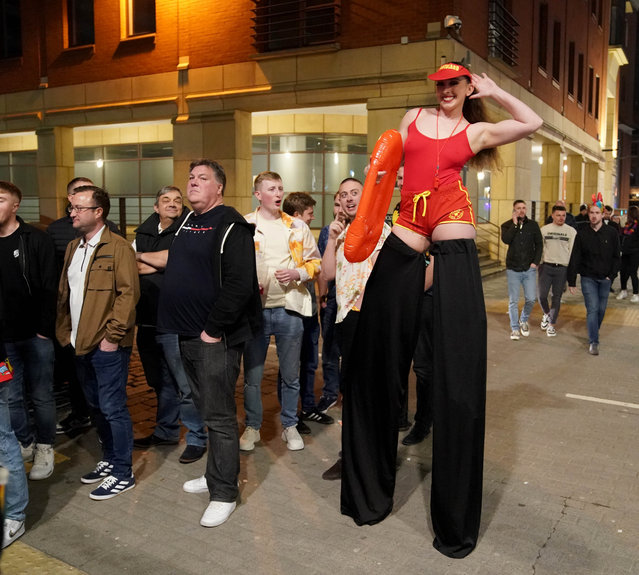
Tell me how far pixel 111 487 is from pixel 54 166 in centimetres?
1903

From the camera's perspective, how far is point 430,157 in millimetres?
3791

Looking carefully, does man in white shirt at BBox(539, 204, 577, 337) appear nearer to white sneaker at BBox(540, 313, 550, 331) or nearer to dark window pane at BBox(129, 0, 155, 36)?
white sneaker at BBox(540, 313, 550, 331)

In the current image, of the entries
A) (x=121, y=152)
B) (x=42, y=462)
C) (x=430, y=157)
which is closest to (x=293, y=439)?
(x=42, y=462)

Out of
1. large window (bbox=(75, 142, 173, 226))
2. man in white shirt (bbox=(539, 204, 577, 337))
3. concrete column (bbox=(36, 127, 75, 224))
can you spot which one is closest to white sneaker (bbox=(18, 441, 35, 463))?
man in white shirt (bbox=(539, 204, 577, 337))

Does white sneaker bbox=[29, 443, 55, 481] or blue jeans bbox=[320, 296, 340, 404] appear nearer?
white sneaker bbox=[29, 443, 55, 481]

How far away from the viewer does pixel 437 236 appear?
3775mm

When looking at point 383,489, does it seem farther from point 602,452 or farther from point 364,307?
point 602,452

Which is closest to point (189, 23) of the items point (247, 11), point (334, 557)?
point (247, 11)

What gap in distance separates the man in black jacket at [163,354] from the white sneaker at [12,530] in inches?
51.9

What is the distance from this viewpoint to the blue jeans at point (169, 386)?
5.03m

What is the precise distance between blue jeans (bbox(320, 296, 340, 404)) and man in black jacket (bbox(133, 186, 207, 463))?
146 cm

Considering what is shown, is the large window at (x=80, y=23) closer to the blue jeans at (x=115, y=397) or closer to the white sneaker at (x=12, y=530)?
the blue jeans at (x=115, y=397)

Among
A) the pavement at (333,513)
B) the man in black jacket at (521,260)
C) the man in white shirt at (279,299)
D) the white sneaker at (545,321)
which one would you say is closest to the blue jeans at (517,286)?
the man in black jacket at (521,260)

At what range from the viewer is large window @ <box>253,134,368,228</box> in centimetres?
2123
